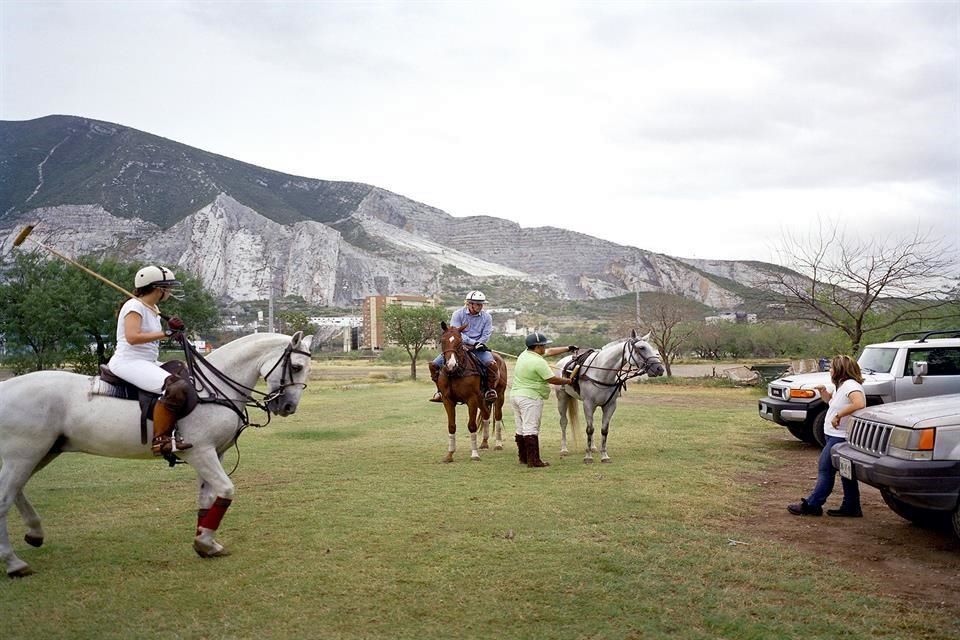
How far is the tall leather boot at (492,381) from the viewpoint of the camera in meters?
12.0

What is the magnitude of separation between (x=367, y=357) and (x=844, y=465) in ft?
224

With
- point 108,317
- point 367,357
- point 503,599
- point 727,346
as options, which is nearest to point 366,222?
point 367,357

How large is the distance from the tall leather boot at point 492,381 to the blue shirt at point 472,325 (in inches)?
18.8

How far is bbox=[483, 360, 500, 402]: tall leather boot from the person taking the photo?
39.3 ft

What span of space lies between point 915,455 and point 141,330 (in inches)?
282

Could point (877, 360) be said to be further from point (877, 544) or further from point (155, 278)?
point (155, 278)

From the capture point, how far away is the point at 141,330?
6609 mm

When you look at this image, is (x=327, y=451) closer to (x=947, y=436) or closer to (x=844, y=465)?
(x=844, y=465)

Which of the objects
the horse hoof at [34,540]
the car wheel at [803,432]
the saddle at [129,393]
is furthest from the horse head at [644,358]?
the horse hoof at [34,540]

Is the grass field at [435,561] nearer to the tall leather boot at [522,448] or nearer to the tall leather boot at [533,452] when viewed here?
the tall leather boot at [522,448]

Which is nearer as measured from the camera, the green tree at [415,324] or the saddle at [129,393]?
the saddle at [129,393]

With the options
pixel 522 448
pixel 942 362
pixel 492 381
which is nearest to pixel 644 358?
pixel 522 448

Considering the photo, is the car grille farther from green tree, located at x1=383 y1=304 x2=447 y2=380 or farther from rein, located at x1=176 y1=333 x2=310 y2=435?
green tree, located at x1=383 y1=304 x2=447 y2=380

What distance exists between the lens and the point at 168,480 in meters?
10.7
